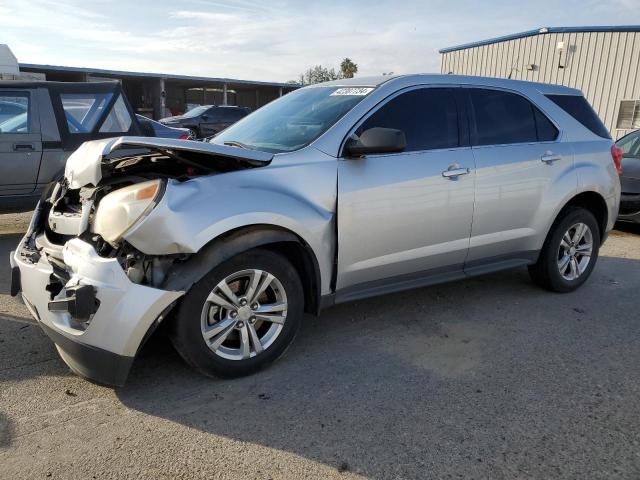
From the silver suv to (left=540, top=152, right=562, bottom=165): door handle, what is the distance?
2 cm

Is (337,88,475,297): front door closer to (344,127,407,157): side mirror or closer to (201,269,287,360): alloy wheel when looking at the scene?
(344,127,407,157): side mirror

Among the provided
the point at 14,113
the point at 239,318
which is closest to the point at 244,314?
the point at 239,318

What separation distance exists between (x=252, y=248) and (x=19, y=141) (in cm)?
451

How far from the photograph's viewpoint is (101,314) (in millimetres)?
2668

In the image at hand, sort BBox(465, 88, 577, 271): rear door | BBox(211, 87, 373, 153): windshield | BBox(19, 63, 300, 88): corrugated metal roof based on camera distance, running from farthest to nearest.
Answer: BBox(19, 63, 300, 88): corrugated metal roof
BBox(465, 88, 577, 271): rear door
BBox(211, 87, 373, 153): windshield

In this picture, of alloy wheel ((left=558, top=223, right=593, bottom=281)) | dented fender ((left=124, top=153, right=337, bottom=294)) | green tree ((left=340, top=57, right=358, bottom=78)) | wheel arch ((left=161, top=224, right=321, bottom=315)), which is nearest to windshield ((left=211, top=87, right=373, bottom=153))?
dented fender ((left=124, top=153, right=337, bottom=294))

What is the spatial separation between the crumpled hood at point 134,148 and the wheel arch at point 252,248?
425mm

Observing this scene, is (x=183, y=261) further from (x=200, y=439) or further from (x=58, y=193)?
(x=58, y=193)

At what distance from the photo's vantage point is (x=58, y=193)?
11.9 feet

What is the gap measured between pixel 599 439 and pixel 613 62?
1712cm

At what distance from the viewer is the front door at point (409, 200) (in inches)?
135

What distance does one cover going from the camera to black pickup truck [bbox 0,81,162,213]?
6.08 meters

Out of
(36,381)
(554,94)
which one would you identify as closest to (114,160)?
(36,381)

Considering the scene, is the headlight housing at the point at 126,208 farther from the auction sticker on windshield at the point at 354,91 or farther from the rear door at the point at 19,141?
the rear door at the point at 19,141
